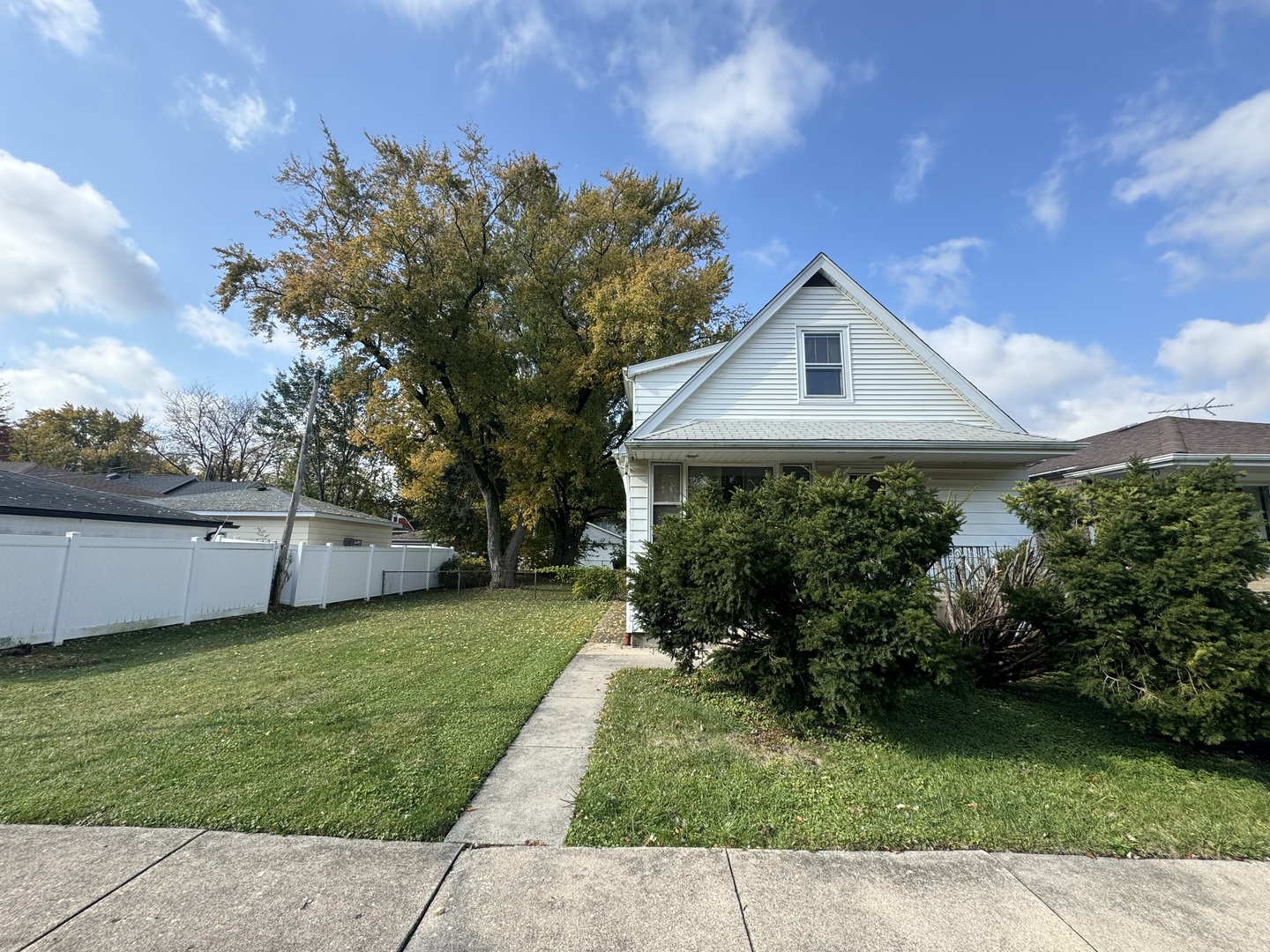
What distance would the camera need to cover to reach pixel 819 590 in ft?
15.4

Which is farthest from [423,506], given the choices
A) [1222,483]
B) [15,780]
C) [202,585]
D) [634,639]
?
[1222,483]

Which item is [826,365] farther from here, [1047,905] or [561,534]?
[561,534]

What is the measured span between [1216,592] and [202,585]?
14.2 m

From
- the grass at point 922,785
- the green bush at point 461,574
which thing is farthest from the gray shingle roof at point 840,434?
the green bush at point 461,574

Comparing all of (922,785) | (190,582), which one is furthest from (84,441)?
(922,785)

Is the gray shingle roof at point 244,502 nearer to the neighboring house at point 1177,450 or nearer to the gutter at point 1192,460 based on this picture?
the neighboring house at point 1177,450

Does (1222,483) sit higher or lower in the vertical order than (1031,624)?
higher

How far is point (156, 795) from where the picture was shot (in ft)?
11.8

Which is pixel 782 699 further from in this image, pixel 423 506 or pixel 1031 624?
pixel 423 506

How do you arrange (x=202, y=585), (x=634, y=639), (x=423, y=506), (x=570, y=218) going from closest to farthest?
(x=634, y=639)
(x=202, y=585)
(x=570, y=218)
(x=423, y=506)

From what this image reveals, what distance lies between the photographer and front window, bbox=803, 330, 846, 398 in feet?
34.5

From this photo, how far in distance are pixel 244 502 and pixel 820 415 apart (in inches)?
799

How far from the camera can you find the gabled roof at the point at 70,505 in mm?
10665

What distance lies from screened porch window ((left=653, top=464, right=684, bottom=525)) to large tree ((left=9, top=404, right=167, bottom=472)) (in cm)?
4496
